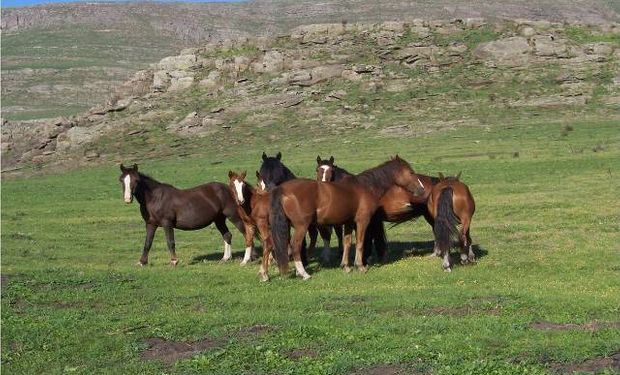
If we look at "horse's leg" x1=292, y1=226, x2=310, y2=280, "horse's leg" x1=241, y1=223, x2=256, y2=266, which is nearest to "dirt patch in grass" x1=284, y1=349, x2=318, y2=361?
"horse's leg" x1=292, y1=226, x2=310, y2=280

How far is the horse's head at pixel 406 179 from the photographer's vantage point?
1498 cm

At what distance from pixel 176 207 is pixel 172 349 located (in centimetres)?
753

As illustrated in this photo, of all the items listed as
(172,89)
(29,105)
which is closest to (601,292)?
(172,89)

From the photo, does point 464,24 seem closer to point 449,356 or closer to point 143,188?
point 143,188

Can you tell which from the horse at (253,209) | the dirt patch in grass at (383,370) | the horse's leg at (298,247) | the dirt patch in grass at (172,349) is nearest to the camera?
the dirt patch in grass at (383,370)

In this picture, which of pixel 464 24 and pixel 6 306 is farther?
pixel 464 24

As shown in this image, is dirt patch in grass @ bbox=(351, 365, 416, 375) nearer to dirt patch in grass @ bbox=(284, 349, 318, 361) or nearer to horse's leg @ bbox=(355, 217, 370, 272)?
dirt patch in grass @ bbox=(284, 349, 318, 361)

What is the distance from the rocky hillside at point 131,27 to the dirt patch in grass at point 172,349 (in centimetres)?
10267

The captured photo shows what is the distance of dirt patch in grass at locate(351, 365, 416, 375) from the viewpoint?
7859 mm

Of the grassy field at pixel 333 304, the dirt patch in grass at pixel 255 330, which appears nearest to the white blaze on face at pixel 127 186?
the grassy field at pixel 333 304

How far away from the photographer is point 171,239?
53.3 feet

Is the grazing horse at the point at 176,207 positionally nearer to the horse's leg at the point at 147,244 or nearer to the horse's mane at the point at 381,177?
the horse's leg at the point at 147,244

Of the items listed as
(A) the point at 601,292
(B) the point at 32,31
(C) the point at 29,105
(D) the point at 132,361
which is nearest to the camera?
(D) the point at 132,361

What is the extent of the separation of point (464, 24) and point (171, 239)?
48758 millimetres
